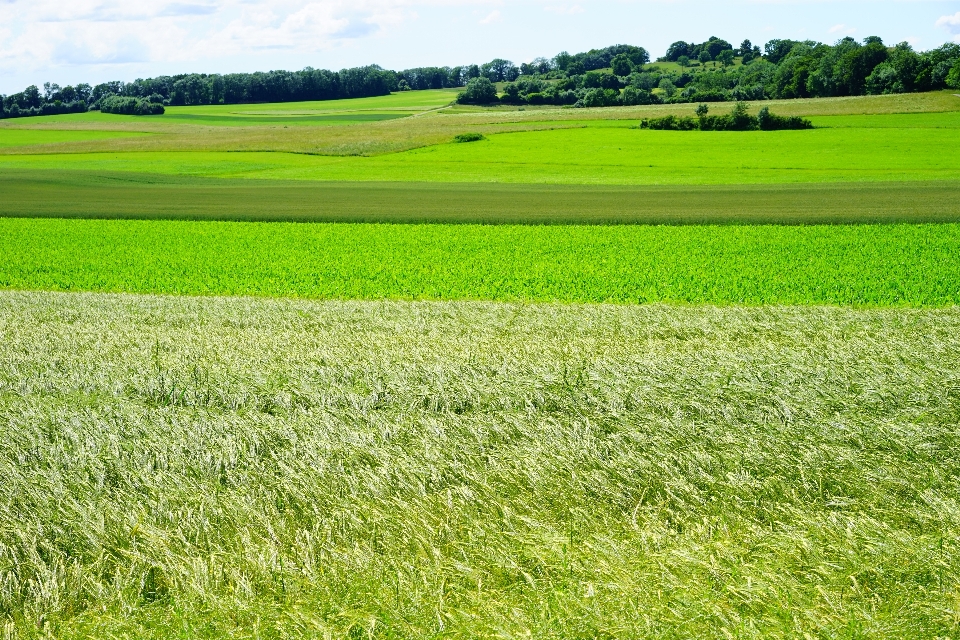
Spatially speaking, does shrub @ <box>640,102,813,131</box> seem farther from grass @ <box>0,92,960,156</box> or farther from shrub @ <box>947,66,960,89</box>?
shrub @ <box>947,66,960,89</box>

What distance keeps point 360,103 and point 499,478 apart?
A: 158 meters

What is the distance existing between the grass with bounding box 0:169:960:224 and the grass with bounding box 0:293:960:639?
23.1 metres

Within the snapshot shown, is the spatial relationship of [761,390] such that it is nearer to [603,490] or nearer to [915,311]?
[603,490]

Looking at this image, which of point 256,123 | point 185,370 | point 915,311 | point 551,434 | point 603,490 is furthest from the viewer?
point 256,123

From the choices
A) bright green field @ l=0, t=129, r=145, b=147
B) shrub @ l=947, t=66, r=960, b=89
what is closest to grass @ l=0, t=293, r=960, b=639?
shrub @ l=947, t=66, r=960, b=89

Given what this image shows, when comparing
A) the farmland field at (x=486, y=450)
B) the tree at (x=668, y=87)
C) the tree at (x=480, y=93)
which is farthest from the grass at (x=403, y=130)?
the farmland field at (x=486, y=450)

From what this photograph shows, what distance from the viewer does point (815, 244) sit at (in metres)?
24.4

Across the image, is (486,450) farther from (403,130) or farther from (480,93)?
(480,93)

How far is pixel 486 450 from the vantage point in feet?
22.5

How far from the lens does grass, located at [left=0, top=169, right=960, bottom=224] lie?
3272cm

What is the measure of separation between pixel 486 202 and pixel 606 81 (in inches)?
4042

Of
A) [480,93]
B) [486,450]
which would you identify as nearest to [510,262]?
[486,450]

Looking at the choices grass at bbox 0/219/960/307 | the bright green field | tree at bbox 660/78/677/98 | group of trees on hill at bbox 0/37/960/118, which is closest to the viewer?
grass at bbox 0/219/960/307

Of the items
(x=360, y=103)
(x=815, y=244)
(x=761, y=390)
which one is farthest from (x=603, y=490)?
(x=360, y=103)
